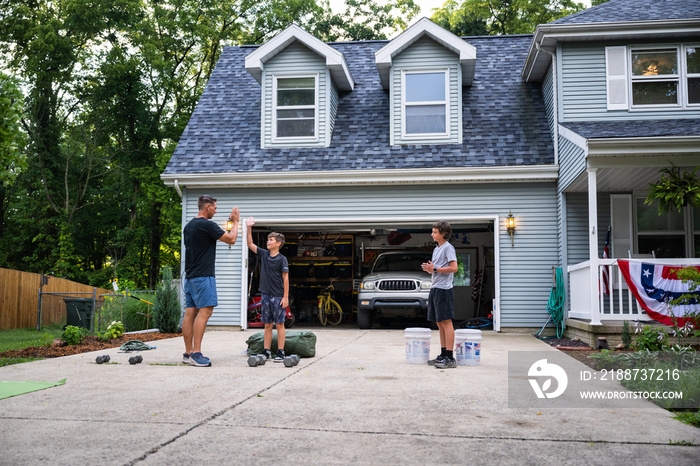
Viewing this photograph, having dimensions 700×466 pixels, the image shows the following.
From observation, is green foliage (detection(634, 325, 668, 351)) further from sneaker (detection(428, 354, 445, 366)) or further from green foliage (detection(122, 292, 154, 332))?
green foliage (detection(122, 292, 154, 332))

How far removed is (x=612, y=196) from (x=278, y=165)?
6.91 metres

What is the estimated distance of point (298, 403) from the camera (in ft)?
15.3

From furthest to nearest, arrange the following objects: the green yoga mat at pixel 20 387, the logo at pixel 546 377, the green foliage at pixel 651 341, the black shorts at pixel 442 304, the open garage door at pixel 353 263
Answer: the open garage door at pixel 353 263 < the green foliage at pixel 651 341 < the black shorts at pixel 442 304 < the logo at pixel 546 377 < the green yoga mat at pixel 20 387

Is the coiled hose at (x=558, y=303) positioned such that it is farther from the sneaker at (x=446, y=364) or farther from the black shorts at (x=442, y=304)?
the black shorts at (x=442, y=304)

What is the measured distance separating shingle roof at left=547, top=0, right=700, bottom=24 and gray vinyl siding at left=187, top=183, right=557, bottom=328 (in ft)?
10.9

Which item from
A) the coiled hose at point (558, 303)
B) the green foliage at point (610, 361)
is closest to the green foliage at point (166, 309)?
the coiled hose at point (558, 303)

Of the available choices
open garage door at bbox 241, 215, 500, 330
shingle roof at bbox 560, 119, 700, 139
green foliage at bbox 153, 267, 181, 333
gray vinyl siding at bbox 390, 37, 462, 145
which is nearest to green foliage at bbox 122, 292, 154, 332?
green foliage at bbox 153, 267, 181, 333

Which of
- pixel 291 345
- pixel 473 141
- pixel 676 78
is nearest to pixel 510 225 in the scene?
pixel 473 141

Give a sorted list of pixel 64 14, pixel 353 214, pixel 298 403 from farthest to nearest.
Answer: pixel 64 14 → pixel 353 214 → pixel 298 403

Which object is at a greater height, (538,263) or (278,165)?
(278,165)

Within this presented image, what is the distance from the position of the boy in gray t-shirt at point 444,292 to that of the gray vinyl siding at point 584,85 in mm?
6315

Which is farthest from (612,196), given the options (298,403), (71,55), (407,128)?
(71,55)

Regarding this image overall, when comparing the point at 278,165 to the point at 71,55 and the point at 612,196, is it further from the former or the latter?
the point at 71,55

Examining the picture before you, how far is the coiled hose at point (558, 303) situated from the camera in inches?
453
